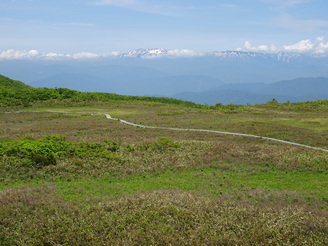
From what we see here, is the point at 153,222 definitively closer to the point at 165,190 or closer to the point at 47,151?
the point at 165,190

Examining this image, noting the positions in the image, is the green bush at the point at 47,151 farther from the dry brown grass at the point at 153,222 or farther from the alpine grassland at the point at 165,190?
the dry brown grass at the point at 153,222

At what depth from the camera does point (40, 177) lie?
22.9 m

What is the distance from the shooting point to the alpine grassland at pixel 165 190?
44.7 ft

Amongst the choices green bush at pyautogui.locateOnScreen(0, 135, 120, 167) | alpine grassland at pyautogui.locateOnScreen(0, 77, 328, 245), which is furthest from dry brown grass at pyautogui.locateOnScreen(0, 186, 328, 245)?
green bush at pyautogui.locateOnScreen(0, 135, 120, 167)

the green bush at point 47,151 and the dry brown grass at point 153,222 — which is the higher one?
the green bush at point 47,151

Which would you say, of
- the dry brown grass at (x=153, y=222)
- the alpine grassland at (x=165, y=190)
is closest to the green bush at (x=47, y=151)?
the alpine grassland at (x=165, y=190)

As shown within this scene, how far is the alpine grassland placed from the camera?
537 inches

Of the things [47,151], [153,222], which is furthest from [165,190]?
[47,151]

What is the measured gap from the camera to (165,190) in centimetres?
1962

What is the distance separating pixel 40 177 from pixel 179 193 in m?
10.9

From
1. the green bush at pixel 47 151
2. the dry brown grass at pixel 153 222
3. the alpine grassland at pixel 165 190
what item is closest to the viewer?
the dry brown grass at pixel 153 222

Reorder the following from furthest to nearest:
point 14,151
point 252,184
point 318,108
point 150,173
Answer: point 318,108
point 14,151
point 150,173
point 252,184

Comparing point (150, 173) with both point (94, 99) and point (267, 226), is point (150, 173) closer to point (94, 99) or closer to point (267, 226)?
point (267, 226)

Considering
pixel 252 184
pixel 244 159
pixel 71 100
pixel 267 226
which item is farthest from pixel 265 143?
pixel 71 100
